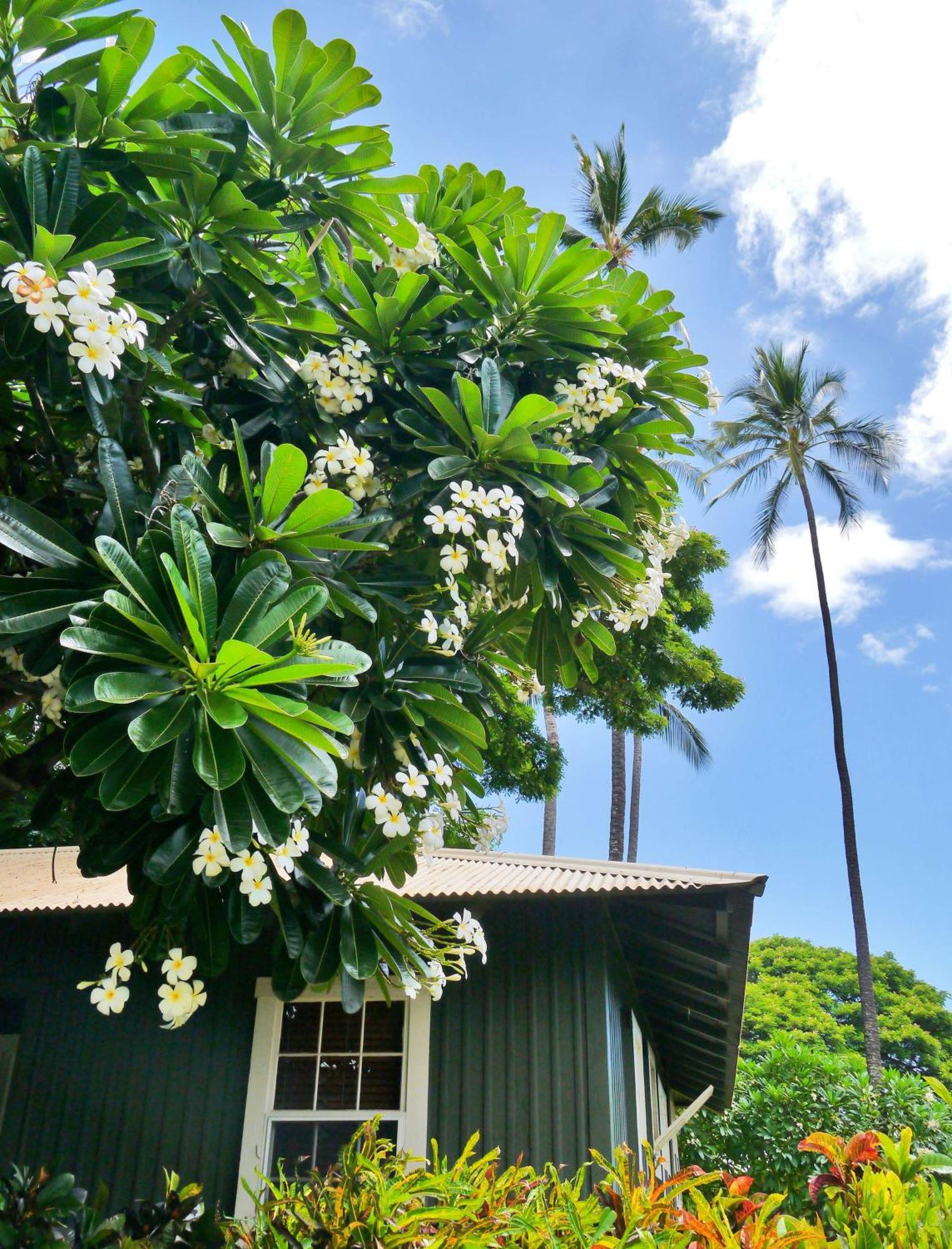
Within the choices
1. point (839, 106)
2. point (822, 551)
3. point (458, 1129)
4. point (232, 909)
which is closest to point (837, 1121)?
point (822, 551)

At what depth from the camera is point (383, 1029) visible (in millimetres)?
5324

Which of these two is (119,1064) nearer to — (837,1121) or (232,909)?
(232,909)

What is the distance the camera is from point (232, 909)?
2.61 metres

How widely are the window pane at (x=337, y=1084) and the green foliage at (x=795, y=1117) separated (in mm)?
10291

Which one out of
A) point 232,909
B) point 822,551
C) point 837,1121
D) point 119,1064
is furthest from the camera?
point 822,551

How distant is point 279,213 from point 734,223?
1613cm

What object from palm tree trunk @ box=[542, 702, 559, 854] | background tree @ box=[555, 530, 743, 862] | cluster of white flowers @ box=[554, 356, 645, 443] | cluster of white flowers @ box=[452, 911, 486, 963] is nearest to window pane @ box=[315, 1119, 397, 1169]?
cluster of white flowers @ box=[452, 911, 486, 963]

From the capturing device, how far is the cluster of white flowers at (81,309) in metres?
2.14

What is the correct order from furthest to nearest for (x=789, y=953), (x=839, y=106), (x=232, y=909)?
1. (x=789, y=953)
2. (x=839, y=106)
3. (x=232, y=909)

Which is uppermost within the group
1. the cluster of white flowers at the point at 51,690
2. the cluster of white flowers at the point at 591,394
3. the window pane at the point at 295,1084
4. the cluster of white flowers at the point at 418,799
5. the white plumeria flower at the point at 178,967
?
the cluster of white flowers at the point at 591,394

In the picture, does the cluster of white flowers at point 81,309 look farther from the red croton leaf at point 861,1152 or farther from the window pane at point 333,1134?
the window pane at point 333,1134

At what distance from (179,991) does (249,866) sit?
0.37 metres

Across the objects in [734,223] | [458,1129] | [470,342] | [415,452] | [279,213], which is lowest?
[458,1129]

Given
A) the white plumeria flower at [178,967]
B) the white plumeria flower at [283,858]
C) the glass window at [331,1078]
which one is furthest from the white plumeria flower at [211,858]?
the glass window at [331,1078]
